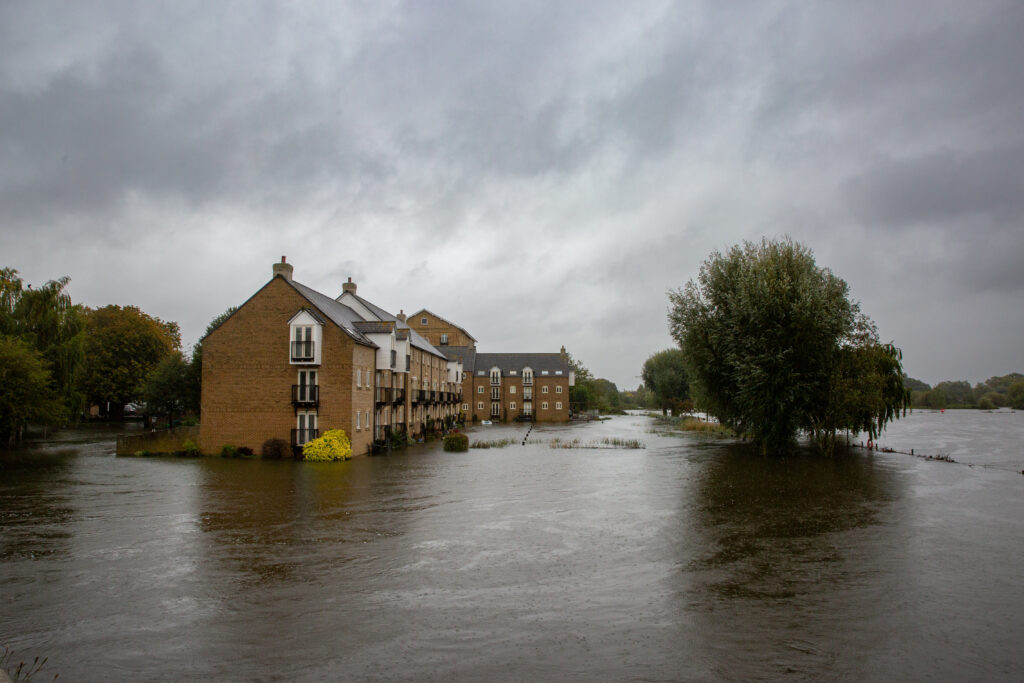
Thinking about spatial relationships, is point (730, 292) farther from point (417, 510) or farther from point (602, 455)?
point (417, 510)

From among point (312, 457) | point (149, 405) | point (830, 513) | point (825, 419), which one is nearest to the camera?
point (830, 513)

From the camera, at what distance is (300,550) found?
1216 cm

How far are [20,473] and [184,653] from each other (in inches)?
935

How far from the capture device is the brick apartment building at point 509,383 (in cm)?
7681

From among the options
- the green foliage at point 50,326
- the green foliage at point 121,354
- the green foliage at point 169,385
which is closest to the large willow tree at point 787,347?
the green foliage at point 50,326

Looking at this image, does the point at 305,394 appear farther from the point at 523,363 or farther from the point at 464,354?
the point at 523,363

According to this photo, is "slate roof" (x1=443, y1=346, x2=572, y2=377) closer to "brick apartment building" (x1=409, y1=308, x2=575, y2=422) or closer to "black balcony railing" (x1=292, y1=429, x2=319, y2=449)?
"brick apartment building" (x1=409, y1=308, x2=575, y2=422)

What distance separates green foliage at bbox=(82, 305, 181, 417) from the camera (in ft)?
185

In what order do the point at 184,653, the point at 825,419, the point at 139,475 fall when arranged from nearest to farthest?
the point at 184,653 < the point at 139,475 < the point at 825,419

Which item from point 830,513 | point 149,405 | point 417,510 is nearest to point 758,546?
point 830,513

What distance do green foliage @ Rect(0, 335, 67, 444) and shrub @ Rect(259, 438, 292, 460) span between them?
13.3 m

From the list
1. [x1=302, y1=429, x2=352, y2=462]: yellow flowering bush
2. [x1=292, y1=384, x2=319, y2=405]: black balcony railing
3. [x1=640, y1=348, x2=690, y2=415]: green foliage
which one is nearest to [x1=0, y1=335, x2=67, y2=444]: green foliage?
[x1=292, y1=384, x2=319, y2=405]: black balcony railing

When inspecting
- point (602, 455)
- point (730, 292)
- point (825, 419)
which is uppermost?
point (730, 292)

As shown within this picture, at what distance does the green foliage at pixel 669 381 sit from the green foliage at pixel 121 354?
68703 mm
